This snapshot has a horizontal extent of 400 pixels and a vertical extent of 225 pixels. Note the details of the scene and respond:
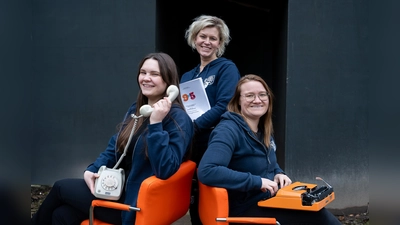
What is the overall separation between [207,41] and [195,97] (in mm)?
465

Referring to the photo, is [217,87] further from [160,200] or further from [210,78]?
[160,200]

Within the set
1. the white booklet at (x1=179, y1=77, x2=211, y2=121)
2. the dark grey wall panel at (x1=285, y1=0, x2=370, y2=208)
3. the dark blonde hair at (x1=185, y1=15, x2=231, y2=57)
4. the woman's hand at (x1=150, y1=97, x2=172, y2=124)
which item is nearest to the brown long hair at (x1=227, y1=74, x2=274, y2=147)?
the white booklet at (x1=179, y1=77, x2=211, y2=121)

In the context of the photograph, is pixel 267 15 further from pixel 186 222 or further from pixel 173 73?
pixel 173 73

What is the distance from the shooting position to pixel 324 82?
5.14m

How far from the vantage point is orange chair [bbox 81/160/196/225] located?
8.27 ft

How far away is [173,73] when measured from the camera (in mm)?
2902

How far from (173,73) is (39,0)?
3.22m

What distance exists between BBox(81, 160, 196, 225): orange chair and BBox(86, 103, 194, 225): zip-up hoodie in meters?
0.08

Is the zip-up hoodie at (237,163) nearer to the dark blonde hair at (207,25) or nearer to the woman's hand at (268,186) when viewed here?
the woman's hand at (268,186)

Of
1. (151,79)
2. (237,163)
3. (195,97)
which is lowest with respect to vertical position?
(237,163)

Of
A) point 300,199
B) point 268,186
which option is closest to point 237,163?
point 268,186

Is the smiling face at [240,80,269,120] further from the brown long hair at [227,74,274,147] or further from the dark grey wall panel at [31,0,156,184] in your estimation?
the dark grey wall panel at [31,0,156,184]
